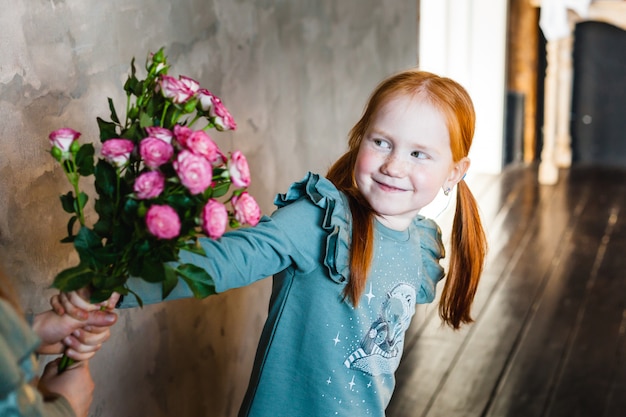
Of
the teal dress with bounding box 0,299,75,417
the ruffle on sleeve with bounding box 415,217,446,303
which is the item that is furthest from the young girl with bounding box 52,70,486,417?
the teal dress with bounding box 0,299,75,417

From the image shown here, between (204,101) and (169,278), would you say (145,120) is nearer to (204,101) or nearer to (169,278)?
(204,101)

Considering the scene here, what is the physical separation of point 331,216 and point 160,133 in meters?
0.46

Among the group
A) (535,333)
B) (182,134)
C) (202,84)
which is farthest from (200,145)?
(535,333)

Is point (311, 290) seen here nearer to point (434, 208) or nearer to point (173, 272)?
point (173, 272)

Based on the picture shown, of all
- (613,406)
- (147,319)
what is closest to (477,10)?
(613,406)

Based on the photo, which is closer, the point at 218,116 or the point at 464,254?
the point at 218,116

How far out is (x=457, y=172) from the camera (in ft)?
5.33

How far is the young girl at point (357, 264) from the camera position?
1.47 meters

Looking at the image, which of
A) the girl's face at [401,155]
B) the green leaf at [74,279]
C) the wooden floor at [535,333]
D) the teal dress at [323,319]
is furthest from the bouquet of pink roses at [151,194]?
the wooden floor at [535,333]

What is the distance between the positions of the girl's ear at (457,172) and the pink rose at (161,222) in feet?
2.34

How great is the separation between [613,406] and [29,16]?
6.69 feet

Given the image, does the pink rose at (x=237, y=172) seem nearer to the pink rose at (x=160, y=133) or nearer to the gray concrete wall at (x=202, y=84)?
the pink rose at (x=160, y=133)

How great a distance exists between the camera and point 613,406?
8.69 ft

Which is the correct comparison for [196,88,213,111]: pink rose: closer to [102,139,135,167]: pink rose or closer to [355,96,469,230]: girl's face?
[102,139,135,167]: pink rose
